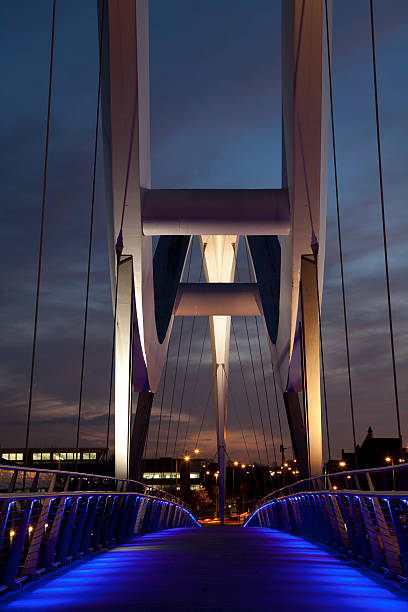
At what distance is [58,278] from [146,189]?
191 ft

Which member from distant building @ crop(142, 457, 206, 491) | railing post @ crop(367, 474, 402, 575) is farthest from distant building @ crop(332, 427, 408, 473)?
railing post @ crop(367, 474, 402, 575)

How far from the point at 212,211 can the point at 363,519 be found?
12.8 m

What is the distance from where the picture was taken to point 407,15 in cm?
1214

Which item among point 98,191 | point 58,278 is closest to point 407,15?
point 98,191

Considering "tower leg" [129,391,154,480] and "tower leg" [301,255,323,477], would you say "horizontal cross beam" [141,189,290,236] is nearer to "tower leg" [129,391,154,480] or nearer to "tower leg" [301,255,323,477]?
"tower leg" [301,255,323,477]

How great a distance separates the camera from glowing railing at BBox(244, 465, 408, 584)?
6160mm

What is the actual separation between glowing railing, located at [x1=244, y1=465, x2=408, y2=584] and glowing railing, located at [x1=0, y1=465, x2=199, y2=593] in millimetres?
2630

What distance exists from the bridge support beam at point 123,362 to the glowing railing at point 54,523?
169 inches

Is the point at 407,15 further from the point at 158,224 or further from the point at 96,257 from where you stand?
the point at 96,257

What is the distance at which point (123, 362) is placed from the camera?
20562mm

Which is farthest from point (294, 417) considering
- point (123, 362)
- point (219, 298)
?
point (123, 362)

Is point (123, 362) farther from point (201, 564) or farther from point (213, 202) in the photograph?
point (201, 564)

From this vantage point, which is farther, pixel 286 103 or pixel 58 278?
pixel 58 278

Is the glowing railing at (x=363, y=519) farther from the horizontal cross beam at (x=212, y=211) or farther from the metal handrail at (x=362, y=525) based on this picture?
the horizontal cross beam at (x=212, y=211)
